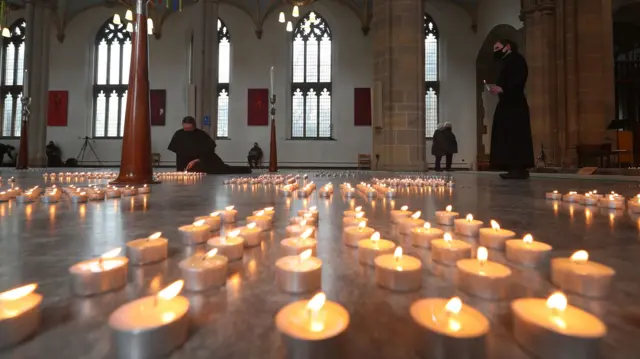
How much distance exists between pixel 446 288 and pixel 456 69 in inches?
599

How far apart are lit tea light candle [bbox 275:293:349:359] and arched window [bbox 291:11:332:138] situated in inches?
557

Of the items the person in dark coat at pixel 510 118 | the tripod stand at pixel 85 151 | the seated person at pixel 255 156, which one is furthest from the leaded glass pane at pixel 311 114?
the person in dark coat at pixel 510 118

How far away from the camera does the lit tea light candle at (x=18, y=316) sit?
0.41m

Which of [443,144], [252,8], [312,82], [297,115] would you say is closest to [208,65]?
[297,115]

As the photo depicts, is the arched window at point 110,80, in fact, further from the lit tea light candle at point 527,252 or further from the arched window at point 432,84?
the lit tea light candle at point 527,252

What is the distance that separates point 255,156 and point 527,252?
13.1 metres

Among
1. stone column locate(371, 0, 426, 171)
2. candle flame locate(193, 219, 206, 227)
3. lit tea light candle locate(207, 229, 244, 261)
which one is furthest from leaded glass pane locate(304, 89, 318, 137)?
lit tea light candle locate(207, 229, 244, 261)

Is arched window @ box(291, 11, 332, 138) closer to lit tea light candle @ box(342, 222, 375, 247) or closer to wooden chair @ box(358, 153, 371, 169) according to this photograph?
wooden chair @ box(358, 153, 371, 169)

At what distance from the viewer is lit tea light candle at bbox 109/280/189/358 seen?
37 centimetres

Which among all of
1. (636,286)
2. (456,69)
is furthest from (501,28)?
(636,286)

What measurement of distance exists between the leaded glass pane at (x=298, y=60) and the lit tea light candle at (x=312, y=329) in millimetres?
14719

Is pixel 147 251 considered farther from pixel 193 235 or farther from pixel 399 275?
pixel 399 275

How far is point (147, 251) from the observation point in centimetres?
75

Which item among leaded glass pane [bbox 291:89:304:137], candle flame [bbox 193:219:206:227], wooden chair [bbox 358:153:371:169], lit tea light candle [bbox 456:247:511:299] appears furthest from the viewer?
leaded glass pane [bbox 291:89:304:137]
